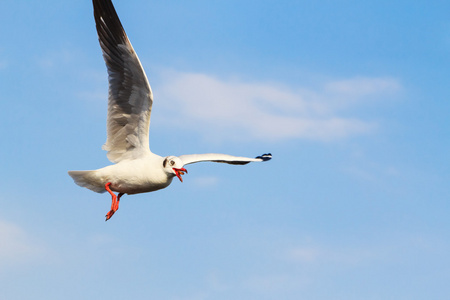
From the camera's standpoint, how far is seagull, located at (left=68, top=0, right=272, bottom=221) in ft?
74.3

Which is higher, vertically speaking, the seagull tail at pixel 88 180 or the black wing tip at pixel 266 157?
the black wing tip at pixel 266 157

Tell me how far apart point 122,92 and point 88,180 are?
8.49 ft

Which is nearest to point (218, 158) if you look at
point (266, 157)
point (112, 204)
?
point (112, 204)

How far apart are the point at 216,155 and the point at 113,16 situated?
4.84 metres

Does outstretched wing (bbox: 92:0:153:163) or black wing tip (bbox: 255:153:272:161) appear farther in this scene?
black wing tip (bbox: 255:153:272:161)

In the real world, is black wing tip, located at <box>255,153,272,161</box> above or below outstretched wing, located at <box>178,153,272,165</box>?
above

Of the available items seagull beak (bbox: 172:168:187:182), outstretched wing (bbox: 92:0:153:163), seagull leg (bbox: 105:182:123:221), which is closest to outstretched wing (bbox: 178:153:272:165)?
seagull beak (bbox: 172:168:187:182)

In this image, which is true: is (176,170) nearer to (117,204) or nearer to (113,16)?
(117,204)

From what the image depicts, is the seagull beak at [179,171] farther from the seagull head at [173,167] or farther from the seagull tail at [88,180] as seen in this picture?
the seagull tail at [88,180]

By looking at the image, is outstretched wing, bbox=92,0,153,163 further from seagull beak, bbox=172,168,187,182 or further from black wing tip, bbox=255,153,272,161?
black wing tip, bbox=255,153,272,161

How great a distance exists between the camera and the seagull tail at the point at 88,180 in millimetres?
23422

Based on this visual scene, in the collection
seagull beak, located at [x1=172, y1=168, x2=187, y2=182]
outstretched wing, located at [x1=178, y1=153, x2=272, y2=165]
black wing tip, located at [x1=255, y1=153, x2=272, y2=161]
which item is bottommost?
seagull beak, located at [x1=172, y1=168, x2=187, y2=182]

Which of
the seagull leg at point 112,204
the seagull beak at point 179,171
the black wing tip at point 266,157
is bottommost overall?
the seagull leg at point 112,204

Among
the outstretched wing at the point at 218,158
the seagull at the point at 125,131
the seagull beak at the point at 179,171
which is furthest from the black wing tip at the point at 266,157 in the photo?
the seagull beak at the point at 179,171
